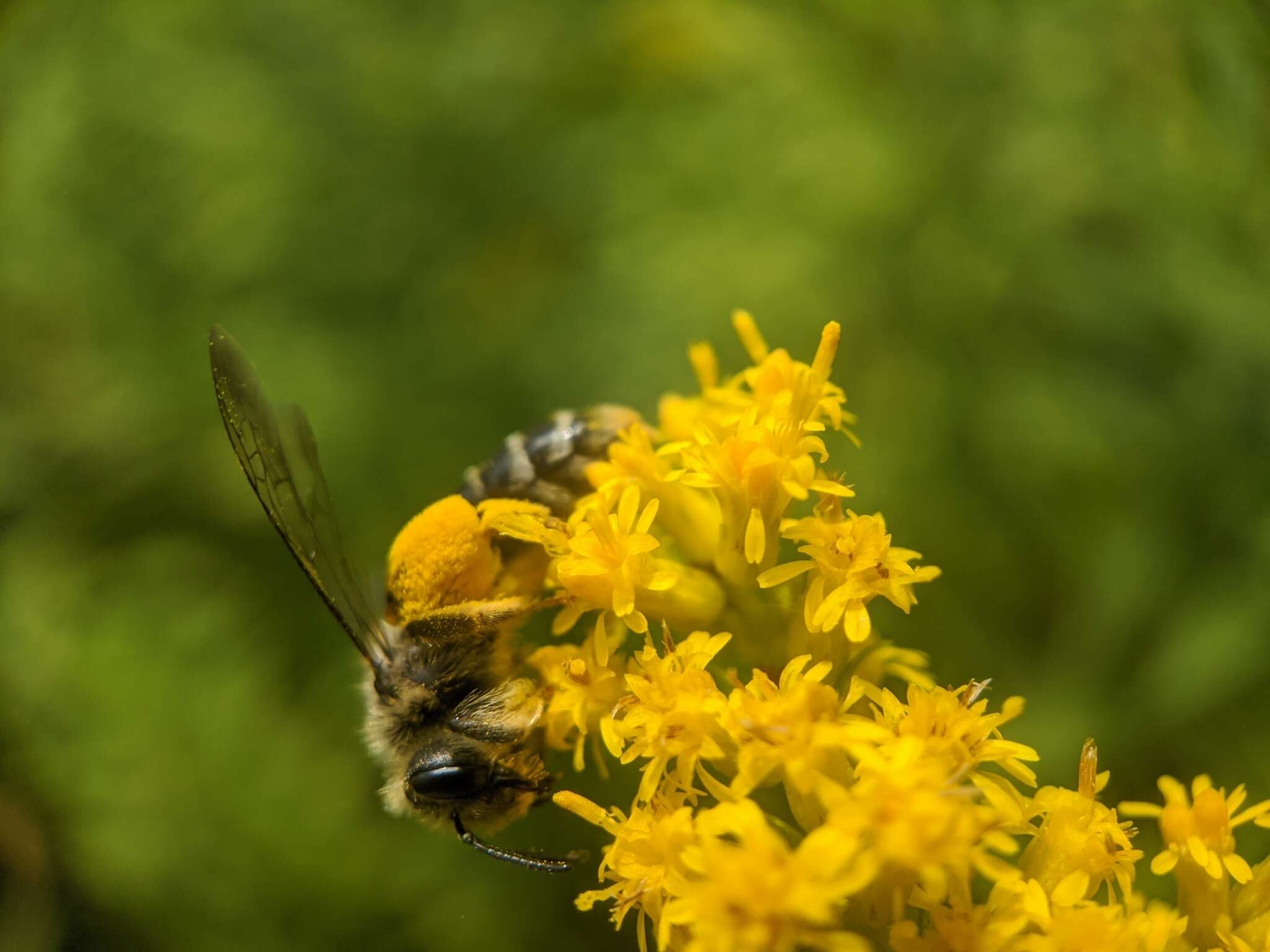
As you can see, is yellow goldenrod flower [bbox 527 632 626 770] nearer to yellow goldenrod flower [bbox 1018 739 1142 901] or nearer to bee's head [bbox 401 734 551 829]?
bee's head [bbox 401 734 551 829]

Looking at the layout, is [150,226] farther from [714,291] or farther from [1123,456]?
[1123,456]

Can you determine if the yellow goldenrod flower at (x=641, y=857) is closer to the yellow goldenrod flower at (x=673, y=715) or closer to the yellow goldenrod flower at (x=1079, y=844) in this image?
the yellow goldenrod flower at (x=673, y=715)

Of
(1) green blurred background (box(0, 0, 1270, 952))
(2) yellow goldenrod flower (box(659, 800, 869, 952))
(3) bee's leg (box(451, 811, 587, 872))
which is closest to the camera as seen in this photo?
(2) yellow goldenrod flower (box(659, 800, 869, 952))

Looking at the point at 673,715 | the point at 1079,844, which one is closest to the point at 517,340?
the point at 673,715

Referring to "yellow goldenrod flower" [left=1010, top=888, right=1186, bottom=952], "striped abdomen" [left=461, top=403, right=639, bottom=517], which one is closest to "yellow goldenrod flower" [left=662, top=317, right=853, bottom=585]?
"striped abdomen" [left=461, top=403, right=639, bottom=517]

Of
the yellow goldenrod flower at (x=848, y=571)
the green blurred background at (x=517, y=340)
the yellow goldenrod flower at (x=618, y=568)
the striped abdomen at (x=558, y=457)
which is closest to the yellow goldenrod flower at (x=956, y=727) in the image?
the yellow goldenrod flower at (x=848, y=571)

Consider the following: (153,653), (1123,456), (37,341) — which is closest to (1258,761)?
(1123,456)

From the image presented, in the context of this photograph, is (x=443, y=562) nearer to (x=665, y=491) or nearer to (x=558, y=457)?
(x=558, y=457)
